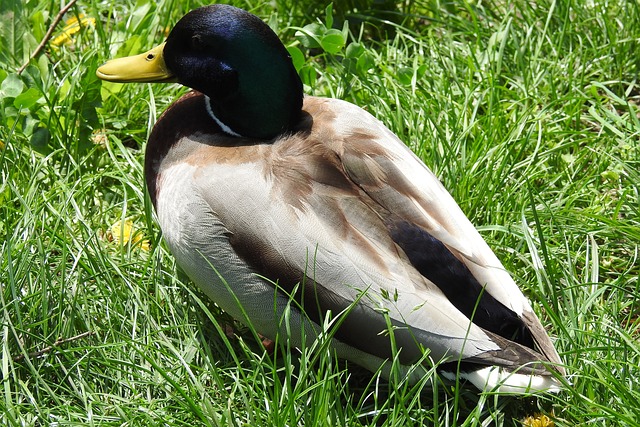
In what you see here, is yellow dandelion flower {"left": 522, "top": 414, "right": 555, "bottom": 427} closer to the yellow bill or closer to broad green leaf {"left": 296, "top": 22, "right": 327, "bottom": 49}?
the yellow bill

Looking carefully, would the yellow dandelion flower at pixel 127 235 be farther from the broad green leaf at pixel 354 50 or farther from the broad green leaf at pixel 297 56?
the broad green leaf at pixel 354 50

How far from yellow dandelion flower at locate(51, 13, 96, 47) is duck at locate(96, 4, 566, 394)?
1059mm

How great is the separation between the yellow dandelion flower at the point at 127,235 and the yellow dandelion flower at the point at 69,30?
111 centimetres

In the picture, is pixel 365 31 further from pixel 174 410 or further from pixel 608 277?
pixel 174 410

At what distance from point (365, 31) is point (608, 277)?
1.75 m

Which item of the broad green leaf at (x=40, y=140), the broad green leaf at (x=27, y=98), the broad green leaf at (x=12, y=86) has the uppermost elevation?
the broad green leaf at (x=12, y=86)

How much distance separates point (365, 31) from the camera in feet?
15.3

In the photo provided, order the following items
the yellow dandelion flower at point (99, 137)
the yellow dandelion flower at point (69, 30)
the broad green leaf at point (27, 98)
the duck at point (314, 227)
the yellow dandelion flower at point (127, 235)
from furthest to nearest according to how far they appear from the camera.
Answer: the yellow dandelion flower at point (69, 30) → the yellow dandelion flower at point (99, 137) → the broad green leaf at point (27, 98) → the yellow dandelion flower at point (127, 235) → the duck at point (314, 227)

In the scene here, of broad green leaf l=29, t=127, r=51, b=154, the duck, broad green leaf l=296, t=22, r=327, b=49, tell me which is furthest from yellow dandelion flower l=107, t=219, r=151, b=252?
broad green leaf l=296, t=22, r=327, b=49

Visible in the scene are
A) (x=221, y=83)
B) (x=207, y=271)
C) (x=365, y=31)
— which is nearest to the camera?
(x=207, y=271)

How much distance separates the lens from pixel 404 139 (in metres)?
3.89

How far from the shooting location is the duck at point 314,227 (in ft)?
9.20

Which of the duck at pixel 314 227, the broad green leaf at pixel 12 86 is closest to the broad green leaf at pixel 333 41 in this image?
the duck at pixel 314 227

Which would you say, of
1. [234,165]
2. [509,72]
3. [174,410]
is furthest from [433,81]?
[174,410]
